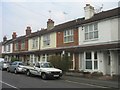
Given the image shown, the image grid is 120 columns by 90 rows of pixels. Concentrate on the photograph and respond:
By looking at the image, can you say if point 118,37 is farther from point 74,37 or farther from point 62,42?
point 62,42

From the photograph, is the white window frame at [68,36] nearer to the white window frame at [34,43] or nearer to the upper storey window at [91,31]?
the upper storey window at [91,31]

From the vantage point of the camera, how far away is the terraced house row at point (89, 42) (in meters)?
23.2

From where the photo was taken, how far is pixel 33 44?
134ft

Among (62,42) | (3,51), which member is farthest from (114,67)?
(3,51)

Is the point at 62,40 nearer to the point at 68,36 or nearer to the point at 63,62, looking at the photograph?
the point at 68,36

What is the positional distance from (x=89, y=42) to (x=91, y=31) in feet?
4.18

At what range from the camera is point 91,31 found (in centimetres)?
2616

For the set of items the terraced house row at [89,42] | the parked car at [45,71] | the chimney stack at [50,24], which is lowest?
the parked car at [45,71]

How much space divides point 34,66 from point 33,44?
17.8m

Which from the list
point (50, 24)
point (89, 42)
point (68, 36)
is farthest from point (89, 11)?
point (50, 24)

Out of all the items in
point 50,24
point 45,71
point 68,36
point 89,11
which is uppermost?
point 89,11

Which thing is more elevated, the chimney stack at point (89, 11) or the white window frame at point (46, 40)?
the chimney stack at point (89, 11)

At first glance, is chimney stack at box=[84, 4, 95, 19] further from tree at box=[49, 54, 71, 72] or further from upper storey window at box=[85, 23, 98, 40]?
tree at box=[49, 54, 71, 72]

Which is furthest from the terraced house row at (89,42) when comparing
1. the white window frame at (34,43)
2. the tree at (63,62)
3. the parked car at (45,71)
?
the parked car at (45,71)
